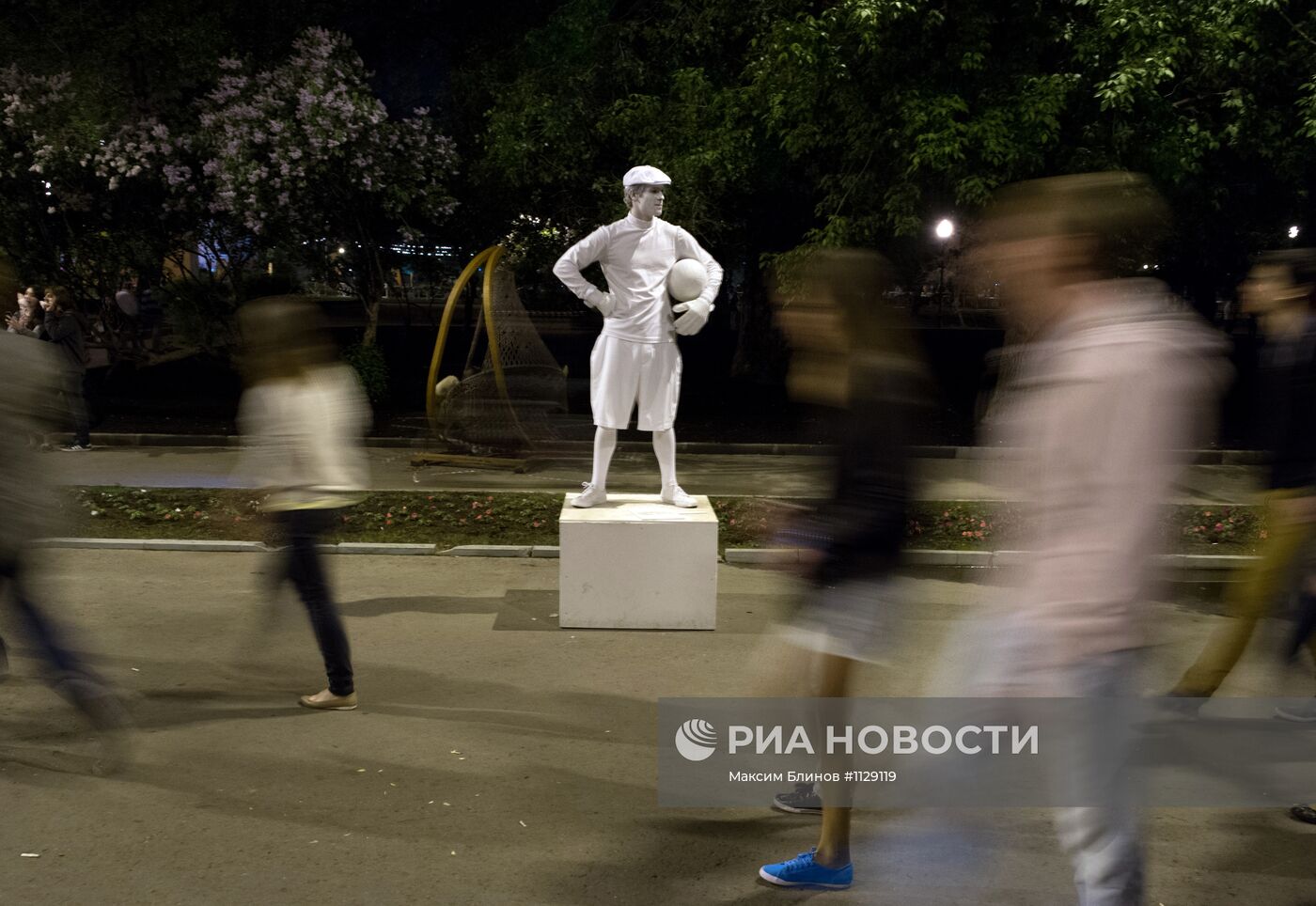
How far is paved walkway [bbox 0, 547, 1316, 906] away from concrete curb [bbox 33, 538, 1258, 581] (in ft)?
5.77

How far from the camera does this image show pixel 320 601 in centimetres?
543

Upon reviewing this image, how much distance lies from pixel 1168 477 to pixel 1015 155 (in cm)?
1079

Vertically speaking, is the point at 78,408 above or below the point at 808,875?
above

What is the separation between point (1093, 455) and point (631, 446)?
1312 cm

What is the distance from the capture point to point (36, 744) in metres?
5.16

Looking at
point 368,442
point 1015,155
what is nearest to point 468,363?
point 368,442

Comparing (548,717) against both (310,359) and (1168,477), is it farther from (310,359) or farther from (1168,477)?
(1168,477)

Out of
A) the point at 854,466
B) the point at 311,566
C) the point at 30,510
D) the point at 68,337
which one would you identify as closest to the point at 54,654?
the point at 30,510

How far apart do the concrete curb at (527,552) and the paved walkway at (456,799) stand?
5.77 feet

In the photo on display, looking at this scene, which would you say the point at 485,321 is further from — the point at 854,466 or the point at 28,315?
the point at 854,466

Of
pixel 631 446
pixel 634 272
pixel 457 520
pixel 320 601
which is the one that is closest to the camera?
pixel 320 601

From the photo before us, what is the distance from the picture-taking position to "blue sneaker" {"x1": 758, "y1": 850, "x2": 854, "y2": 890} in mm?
3979

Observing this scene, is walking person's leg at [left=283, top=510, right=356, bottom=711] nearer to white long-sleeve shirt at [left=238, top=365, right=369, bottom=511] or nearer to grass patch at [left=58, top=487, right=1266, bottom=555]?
white long-sleeve shirt at [left=238, top=365, right=369, bottom=511]

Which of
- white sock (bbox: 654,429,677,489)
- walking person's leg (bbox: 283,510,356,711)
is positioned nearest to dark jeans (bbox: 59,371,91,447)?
white sock (bbox: 654,429,677,489)
